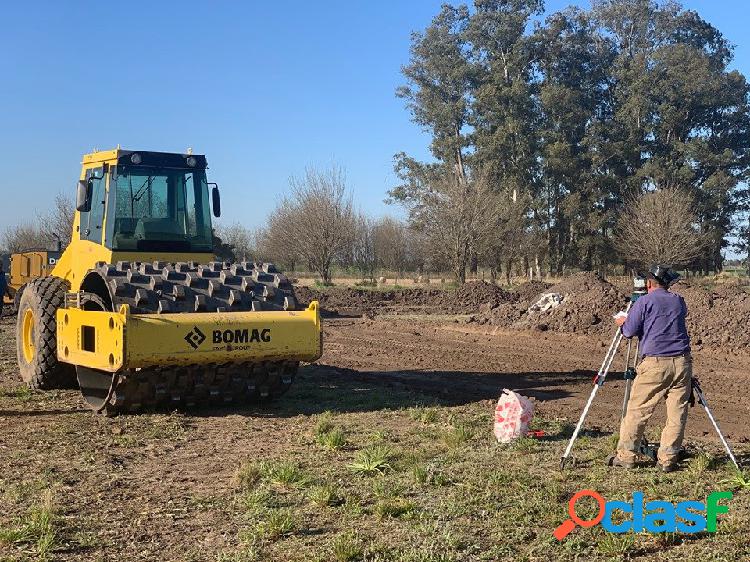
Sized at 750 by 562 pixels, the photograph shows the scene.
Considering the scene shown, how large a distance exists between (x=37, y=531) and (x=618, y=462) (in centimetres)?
477

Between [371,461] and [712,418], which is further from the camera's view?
[371,461]

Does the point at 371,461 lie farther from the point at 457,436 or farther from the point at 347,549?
the point at 347,549

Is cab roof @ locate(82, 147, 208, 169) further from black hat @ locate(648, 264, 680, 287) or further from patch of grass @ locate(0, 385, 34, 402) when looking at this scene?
black hat @ locate(648, 264, 680, 287)

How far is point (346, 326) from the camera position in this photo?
23.3 m

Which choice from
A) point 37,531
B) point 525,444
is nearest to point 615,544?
point 525,444

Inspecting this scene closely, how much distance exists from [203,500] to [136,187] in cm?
567

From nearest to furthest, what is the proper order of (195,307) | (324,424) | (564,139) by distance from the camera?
1. (324,424)
2. (195,307)
3. (564,139)

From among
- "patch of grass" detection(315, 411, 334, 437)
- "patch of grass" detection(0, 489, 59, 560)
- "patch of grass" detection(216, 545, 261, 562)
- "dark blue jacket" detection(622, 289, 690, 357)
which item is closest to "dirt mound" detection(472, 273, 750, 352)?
"dark blue jacket" detection(622, 289, 690, 357)

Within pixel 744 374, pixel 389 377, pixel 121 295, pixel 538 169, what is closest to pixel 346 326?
pixel 389 377

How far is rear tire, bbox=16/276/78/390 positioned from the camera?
35.9ft

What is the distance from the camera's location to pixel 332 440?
27.1ft

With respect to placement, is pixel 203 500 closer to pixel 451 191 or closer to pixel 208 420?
pixel 208 420

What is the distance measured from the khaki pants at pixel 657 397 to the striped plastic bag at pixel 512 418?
1.15 metres

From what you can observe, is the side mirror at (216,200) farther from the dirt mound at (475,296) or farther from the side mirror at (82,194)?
the dirt mound at (475,296)
